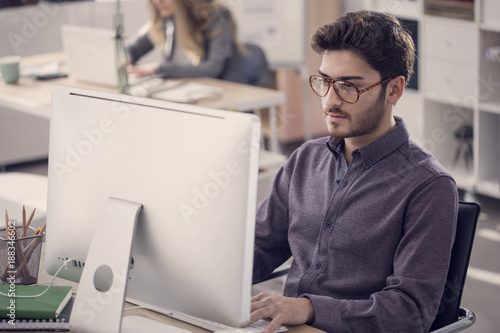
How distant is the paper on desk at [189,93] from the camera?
3.31 metres

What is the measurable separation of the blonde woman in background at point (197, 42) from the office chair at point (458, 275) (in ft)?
7.93

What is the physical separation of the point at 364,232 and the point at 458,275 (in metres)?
0.23

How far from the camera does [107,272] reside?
4.42 ft

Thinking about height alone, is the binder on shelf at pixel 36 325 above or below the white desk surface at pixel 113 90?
below

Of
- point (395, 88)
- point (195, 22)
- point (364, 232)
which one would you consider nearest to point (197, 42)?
point (195, 22)

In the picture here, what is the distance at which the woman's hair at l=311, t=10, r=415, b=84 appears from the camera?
1611 mm

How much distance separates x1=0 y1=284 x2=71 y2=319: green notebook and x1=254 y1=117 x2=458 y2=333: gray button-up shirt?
19.0 inches

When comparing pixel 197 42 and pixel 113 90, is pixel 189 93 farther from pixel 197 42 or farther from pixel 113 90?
pixel 197 42

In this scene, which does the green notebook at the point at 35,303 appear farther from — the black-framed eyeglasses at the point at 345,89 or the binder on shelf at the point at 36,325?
the black-framed eyeglasses at the point at 345,89

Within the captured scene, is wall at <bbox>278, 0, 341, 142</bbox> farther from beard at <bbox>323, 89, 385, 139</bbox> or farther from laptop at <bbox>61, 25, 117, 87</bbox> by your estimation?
beard at <bbox>323, 89, 385, 139</bbox>

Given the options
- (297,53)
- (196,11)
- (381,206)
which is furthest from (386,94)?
(297,53)

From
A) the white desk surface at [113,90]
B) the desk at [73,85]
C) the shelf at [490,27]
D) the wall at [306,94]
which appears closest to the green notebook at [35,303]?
the desk at [73,85]

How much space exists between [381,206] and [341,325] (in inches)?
10.7

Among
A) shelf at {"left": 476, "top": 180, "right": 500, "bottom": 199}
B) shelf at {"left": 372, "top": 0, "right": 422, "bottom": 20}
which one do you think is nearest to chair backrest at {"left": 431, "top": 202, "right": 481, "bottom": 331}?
shelf at {"left": 476, "top": 180, "right": 500, "bottom": 199}
